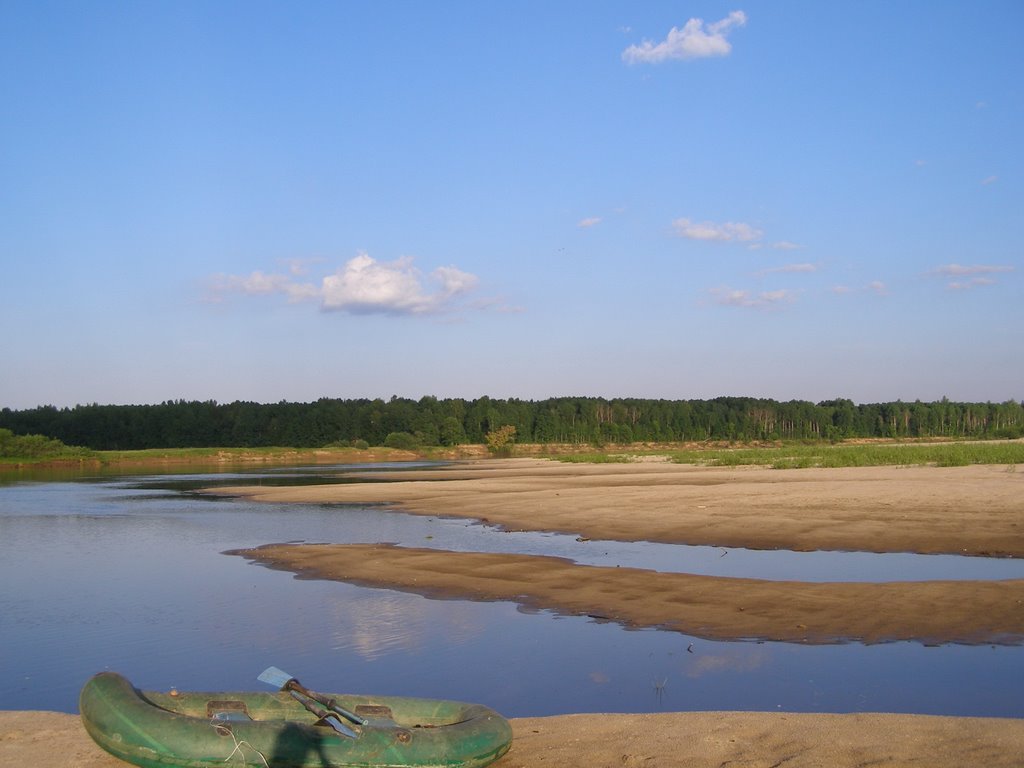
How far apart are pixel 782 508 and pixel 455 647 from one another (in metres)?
18.1

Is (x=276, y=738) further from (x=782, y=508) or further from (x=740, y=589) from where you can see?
(x=782, y=508)

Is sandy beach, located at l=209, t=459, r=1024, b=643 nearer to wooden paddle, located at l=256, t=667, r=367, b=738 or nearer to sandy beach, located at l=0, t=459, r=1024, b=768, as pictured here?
sandy beach, located at l=0, t=459, r=1024, b=768

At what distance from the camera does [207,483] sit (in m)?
64.4

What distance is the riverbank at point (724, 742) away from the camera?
313 inches

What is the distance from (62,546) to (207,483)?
36498 millimetres

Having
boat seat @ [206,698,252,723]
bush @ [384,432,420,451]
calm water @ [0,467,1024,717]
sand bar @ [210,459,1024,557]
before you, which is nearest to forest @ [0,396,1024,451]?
bush @ [384,432,420,451]

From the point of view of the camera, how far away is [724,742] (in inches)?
336

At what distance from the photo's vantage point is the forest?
15000cm

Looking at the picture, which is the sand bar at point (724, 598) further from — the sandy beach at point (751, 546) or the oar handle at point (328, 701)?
the oar handle at point (328, 701)

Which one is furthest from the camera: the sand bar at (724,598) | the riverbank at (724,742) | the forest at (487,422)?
the forest at (487,422)

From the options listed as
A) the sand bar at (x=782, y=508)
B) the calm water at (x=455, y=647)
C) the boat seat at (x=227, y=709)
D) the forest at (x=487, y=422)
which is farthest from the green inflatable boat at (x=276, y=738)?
the forest at (x=487, y=422)

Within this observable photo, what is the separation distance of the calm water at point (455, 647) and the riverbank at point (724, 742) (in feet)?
4.21

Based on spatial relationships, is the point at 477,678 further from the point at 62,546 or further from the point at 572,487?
the point at 572,487

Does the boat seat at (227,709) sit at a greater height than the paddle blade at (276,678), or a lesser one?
lesser
